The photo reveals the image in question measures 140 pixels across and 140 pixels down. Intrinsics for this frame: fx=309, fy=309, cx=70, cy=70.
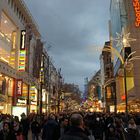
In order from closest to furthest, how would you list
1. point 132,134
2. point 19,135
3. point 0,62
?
point 19,135 → point 132,134 → point 0,62

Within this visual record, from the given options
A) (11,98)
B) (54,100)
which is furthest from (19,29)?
(54,100)

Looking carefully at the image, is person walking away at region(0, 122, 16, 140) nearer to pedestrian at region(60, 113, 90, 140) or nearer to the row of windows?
pedestrian at region(60, 113, 90, 140)

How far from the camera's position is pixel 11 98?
47.3 metres

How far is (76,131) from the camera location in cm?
455

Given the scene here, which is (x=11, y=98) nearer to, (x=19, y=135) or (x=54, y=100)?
(x=19, y=135)

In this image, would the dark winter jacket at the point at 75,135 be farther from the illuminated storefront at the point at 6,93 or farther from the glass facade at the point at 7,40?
the glass facade at the point at 7,40

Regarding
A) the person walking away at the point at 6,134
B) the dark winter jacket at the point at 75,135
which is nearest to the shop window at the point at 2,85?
the person walking away at the point at 6,134

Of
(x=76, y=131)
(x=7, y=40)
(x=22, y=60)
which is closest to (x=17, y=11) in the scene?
(x=7, y=40)

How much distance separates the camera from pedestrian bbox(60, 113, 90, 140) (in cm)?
446

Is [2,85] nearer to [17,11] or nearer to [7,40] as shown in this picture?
[7,40]

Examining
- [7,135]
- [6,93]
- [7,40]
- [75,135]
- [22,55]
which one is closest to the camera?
[75,135]

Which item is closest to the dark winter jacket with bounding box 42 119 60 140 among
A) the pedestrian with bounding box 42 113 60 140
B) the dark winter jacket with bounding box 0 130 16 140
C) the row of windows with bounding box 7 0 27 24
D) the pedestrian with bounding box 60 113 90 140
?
the pedestrian with bounding box 42 113 60 140

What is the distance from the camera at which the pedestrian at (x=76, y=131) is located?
4457 mm

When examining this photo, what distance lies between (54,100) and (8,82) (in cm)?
6194
